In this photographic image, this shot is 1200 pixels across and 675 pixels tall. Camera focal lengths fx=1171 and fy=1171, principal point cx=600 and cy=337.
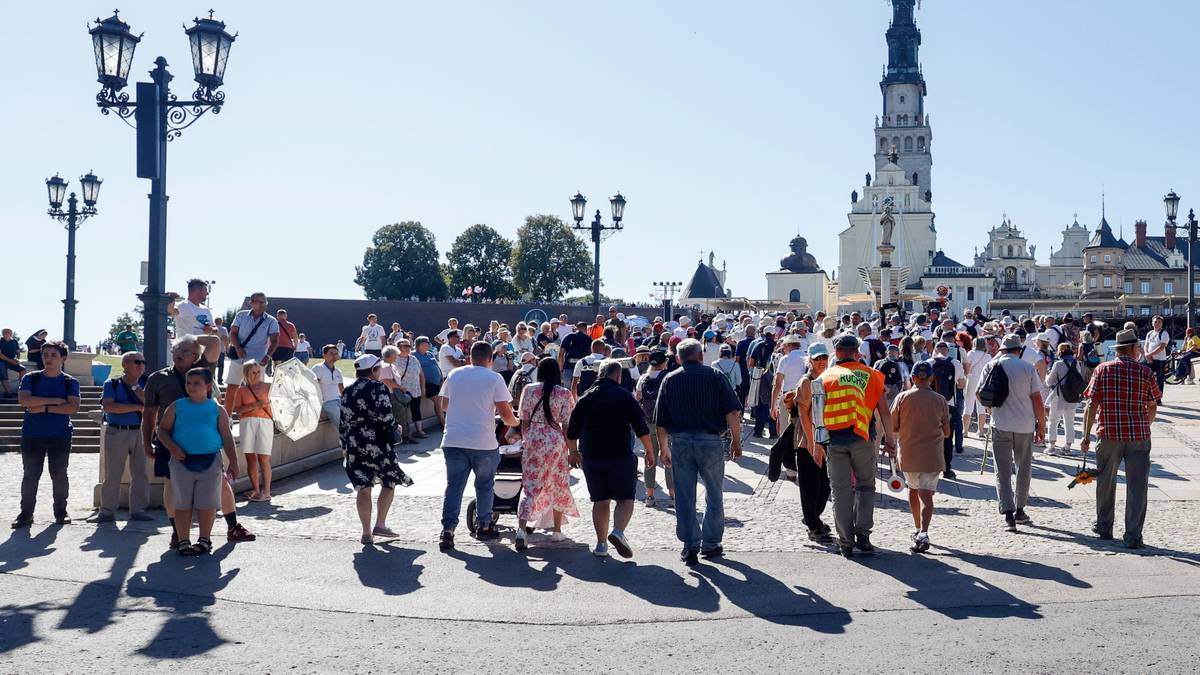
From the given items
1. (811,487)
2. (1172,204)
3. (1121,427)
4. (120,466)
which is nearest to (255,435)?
(120,466)

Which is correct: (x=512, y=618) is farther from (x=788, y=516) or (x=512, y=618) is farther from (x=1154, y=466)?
(x=1154, y=466)

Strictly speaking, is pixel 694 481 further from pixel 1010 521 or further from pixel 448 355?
pixel 448 355

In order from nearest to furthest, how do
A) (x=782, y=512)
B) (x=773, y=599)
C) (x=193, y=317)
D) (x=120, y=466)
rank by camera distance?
1. (x=773, y=599)
2. (x=120, y=466)
3. (x=782, y=512)
4. (x=193, y=317)

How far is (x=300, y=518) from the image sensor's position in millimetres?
11508

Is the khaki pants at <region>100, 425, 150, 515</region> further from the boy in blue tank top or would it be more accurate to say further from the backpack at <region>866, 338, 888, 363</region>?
the backpack at <region>866, 338, 888, 363</region>

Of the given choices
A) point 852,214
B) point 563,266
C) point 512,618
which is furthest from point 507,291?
point 512,618

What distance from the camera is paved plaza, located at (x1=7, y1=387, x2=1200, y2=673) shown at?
21.7 feet

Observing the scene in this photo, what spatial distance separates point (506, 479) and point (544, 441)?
976 millimetres

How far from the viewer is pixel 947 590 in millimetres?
8195

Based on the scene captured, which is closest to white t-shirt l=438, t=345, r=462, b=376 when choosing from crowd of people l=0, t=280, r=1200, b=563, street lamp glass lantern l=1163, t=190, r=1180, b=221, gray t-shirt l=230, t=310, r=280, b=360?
gray t-shirt l=230, t=310, r=280, b=360

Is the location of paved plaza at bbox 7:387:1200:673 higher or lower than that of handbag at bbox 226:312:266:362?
lower

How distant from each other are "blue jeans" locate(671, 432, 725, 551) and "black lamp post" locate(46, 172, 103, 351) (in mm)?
20041

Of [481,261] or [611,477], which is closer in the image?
[611,477]

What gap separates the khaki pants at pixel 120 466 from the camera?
11.3m
